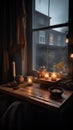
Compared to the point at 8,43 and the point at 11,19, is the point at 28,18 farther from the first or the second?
the point at 8,43

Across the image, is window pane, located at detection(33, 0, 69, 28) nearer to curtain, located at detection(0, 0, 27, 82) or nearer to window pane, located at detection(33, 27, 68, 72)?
window pane, located at detection(33, 27, 68, 72)

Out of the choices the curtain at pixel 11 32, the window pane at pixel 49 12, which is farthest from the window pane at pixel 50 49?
the curtain at pixel 11 32

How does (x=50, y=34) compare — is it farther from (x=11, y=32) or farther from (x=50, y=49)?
(x=11, y=32)

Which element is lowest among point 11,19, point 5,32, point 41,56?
point 41,56

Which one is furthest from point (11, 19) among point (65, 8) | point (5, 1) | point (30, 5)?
point (65, 8)

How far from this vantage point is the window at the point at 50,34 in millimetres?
1741

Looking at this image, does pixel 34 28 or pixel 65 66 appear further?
pixel 34 28

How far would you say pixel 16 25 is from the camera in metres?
1.79

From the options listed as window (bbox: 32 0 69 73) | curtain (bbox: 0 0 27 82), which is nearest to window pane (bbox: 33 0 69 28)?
window (bbox: 32 0 69 73)

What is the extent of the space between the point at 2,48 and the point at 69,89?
1181 millimetres

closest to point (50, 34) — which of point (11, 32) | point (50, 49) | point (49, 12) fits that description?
point (50, 49)

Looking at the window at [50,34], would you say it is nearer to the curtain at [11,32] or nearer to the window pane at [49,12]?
the window pane at [49,12]

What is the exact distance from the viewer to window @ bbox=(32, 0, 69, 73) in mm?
1741

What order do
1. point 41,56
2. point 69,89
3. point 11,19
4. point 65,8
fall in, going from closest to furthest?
point 69,89 → point 65,8 → point 11,19 → point 41,56
